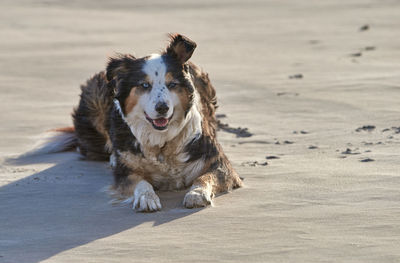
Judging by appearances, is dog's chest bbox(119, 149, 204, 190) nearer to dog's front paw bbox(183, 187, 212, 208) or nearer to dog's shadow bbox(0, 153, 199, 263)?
dog's shadow bbox(0, 153, 199, 263)

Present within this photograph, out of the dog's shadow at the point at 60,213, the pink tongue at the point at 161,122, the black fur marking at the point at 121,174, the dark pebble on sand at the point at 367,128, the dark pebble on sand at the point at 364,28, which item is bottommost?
the dog's shadow at the point at 60,213

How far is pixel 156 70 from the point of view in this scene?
21.3ft

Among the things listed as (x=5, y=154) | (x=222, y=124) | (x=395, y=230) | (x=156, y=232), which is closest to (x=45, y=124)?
(x=5, y=154)

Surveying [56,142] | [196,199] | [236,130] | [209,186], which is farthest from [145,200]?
[236,130]

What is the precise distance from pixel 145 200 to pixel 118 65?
1307 mm

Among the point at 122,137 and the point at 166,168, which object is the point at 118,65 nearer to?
the point at 122,137

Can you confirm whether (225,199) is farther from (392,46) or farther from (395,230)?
(392,46)

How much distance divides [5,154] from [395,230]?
14.6ft

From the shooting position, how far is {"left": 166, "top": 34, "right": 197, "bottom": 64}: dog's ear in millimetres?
6707

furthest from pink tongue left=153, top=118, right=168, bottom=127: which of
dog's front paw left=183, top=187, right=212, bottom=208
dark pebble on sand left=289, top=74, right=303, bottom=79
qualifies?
dark pebble on sand left=289, top=74, right=303, bottom=79

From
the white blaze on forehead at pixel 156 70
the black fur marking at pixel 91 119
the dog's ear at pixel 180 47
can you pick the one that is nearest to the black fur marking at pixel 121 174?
the white blaze on forehead at pixel 156 70

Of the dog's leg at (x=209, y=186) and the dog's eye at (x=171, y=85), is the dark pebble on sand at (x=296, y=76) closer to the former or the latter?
the dog's leg at (x=209, y=186)

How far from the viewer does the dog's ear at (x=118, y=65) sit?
673 cm

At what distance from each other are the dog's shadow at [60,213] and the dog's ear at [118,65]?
0.99 metres
